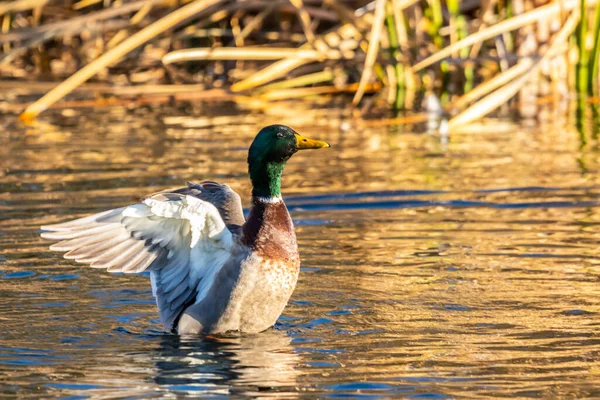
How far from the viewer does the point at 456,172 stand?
987 centimetres

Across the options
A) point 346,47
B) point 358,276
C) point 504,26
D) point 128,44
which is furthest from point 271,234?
point 346,47

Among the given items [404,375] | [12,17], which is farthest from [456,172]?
[12,17]

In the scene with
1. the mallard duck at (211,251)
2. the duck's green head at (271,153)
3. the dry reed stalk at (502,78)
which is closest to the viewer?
the mallard duck at (211,251)

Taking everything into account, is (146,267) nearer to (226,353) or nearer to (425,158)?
(226,353)

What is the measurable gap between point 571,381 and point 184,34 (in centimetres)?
1078

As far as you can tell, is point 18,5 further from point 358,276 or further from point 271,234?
point 271,234

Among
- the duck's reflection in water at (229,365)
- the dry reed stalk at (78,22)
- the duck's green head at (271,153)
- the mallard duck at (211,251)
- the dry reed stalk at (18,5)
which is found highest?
the dry reed stalk at (18,5)

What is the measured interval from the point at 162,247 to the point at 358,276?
138 cm

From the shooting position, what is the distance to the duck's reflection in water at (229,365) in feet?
15.6

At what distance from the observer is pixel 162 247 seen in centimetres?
579

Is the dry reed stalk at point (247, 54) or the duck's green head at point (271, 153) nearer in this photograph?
the duck's green head at point (271, 153)

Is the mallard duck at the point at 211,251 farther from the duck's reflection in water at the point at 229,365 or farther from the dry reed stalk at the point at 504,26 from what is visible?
the dry reed stalk at the point at 504,26

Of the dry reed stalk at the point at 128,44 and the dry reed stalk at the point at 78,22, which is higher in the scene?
the dry reed stalk at the point at 78,22

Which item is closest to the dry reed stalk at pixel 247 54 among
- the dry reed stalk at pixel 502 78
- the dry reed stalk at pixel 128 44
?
the dry reed stalk at pixel 128 44
